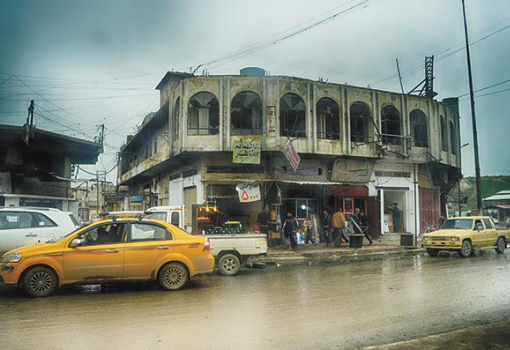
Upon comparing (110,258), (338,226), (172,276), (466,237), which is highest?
(338,226)

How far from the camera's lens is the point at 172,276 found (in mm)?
9078

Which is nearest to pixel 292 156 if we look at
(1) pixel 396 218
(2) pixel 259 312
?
(1) pixel 396 218

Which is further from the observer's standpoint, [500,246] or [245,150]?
[245,150]

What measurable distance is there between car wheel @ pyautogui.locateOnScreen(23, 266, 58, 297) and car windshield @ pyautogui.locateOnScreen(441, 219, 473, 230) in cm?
1538

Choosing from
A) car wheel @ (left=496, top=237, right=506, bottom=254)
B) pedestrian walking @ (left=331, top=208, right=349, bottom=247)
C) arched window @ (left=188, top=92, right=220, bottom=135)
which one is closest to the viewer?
car wheel @ (left=496, top=237, right=506, bottom=254)

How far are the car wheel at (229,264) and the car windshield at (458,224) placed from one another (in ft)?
34.1

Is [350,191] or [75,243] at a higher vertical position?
[350,191]

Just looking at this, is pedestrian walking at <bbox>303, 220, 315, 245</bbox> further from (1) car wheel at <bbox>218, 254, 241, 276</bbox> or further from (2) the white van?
(2) the white van

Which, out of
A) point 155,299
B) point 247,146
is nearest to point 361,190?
point 247,146

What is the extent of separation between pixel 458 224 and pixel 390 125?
9141 mm

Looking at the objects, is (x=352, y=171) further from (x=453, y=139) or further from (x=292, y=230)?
(x=453, y=139)

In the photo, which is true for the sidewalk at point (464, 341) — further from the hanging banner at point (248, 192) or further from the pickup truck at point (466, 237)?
the hanging banner at point (248, 192)

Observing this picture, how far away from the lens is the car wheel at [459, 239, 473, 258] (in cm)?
1573

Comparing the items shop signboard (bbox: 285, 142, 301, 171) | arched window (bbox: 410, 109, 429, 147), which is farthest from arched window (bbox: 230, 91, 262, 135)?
arched window (bbox: 410, 109, 429, 147)
